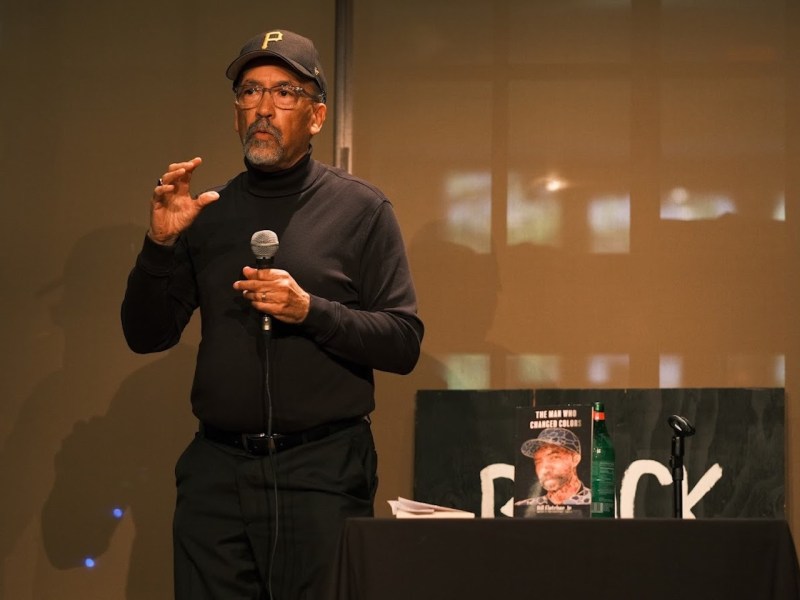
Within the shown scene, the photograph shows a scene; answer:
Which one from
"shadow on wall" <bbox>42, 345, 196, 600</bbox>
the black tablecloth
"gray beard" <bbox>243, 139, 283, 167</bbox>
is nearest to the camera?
the black tablecloth

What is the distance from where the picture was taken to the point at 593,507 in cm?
242

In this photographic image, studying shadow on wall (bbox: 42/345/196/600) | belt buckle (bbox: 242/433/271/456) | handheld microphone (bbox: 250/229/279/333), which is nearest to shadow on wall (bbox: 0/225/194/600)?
shadow on wall (bbox: 42/345/196/600)

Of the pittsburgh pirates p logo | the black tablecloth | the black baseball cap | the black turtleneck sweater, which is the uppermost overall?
the pittsburgh pirates p logo

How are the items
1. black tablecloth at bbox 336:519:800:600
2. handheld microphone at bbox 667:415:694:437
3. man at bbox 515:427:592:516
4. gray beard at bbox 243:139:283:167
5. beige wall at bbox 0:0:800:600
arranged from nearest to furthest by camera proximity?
black tablecloth at bbox 336:519:800:600 → man at bbox 515:427:592:516 → handheld microphone at bbox 667:415:694:437 → gray beard at bbox 243:139:283:167 → beige wall at bbox 0:0:800:600

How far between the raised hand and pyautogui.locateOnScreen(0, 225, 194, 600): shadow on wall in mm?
1310

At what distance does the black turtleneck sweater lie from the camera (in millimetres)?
2648

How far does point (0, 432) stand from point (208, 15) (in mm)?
1608

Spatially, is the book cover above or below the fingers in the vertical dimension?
below

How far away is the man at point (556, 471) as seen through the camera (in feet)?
7.57

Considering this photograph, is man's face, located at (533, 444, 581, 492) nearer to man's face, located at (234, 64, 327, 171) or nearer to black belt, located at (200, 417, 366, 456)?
black belt, located at (200, 417, 366, 456)

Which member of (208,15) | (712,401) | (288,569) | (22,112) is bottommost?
(288,569)

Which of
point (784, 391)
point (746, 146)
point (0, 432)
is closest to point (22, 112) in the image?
point (0, 432)

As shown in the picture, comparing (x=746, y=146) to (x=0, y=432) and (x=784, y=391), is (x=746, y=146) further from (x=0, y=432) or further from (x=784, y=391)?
(x=0, y=432)

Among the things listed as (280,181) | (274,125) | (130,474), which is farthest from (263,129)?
(130,474)
